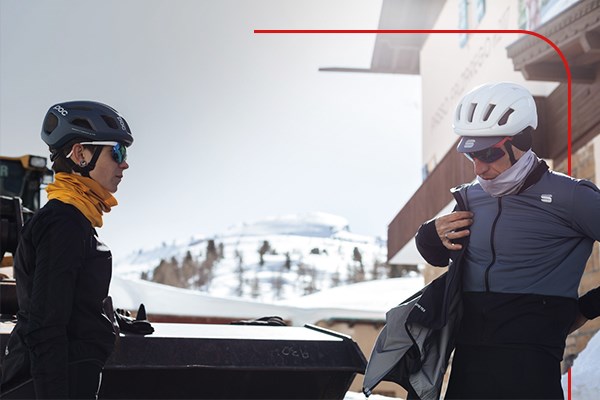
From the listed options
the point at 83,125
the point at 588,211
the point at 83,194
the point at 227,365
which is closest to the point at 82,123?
the point at 83,125

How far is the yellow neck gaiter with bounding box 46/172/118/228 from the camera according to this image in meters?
3.18

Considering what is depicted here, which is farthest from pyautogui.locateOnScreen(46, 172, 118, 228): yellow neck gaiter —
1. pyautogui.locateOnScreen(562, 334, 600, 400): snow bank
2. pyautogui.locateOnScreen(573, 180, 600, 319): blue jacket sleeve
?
pyautogui.locateOnScreen(562, 334, 600, 400): snow bank

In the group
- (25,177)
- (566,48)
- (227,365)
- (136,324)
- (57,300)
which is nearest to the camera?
(57,300)

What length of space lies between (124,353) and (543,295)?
2.06 meters

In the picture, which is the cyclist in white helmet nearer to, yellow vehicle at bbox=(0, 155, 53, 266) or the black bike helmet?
the black bike helmet

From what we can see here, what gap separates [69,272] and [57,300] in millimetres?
101

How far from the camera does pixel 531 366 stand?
315 centimetres

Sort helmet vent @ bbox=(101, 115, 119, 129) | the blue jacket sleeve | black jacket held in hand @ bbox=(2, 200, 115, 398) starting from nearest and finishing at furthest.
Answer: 1. black jacket held in hand @ bbox=(2, 200, 115, 398)
2. the blue jacket sleeve
3. helmet vent @ bbox=(101, 115, 119, 129)

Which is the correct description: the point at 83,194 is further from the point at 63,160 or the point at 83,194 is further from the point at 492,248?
the point at 492,248

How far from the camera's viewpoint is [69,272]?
9.86 ft

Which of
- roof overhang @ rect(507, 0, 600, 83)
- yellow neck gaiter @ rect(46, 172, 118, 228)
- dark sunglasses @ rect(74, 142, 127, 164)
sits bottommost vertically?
yellow neck gaiter @ rect(46, 172, 118, 228)

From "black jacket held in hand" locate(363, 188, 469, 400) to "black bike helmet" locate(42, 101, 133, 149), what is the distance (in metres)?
1.25

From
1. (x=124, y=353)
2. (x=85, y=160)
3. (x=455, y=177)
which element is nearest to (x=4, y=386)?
(x=85, y=160)

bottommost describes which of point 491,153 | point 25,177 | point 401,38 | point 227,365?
point 227,365
